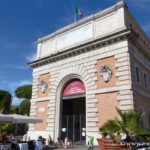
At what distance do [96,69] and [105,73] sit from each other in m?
1.17

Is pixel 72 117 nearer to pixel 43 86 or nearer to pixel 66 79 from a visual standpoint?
pixel 66 79

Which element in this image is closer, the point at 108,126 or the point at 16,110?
the point at 108,126

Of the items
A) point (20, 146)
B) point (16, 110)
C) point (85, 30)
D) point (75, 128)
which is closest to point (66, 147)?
point (75, 128)

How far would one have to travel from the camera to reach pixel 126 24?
19.4 meters

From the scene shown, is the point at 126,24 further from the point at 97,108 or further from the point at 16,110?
the point at 16,110

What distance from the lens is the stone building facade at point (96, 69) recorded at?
58.1ft

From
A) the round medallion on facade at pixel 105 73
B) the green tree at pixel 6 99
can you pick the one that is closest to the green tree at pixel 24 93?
the green tree at pixel 6 99

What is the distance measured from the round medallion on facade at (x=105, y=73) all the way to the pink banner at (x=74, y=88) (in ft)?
8.97

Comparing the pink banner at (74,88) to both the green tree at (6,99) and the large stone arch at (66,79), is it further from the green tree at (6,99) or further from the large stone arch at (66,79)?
the green tree at (6,99)

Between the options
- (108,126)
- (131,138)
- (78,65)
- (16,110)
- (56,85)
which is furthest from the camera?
(16,110)

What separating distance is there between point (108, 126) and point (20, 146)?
6327 mm

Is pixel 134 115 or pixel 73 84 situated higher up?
pixel 73 84

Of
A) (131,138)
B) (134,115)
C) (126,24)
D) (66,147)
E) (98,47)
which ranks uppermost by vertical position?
(126,24)

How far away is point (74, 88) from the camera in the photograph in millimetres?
21484
